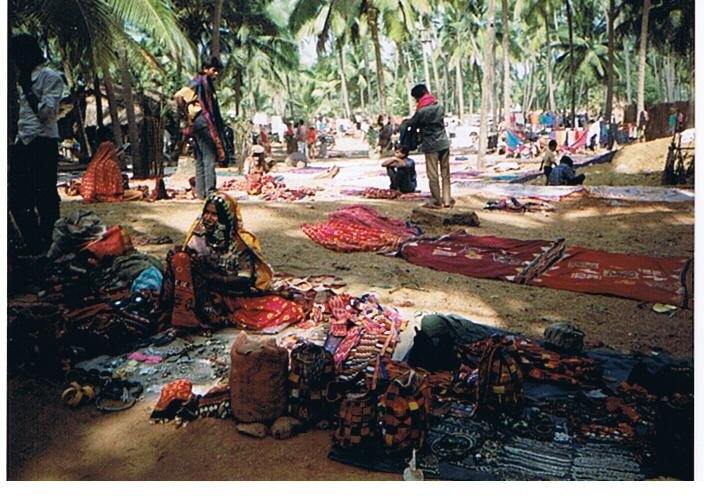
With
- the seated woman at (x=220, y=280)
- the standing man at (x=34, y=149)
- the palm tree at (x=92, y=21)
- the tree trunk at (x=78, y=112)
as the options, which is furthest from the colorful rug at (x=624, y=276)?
the tree trunk at (x=78, y=112)

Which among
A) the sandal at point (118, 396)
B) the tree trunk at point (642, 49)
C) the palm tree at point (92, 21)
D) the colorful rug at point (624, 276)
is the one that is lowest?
the sandal at point (118, 396)

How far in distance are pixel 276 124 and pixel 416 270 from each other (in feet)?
86.0

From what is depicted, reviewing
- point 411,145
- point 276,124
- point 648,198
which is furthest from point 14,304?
point 276,124

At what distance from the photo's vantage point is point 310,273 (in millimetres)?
5469

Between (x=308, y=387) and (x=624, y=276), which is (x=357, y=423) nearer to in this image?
(x=308, y=387)

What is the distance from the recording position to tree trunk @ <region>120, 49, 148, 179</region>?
30.8 feet

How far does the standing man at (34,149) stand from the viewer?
15.7ft

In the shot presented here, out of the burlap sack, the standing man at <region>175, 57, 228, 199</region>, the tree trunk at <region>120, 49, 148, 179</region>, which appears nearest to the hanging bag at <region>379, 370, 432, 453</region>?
the burlap sack

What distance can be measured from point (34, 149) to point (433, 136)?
15.3 feet

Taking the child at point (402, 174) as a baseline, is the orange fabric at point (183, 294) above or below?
below

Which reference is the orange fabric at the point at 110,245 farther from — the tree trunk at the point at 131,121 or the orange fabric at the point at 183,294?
the tree trunk at the point at 131,121

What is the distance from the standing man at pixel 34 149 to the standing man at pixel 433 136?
14.0 ft

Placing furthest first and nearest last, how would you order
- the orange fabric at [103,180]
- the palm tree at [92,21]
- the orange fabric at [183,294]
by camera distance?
the orange fabric at [103,180] < the palm tree at [92,21] < the orange fabric at [183,294]

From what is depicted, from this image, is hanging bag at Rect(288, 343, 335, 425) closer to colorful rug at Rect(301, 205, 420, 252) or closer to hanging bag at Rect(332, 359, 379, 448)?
hanging bag at Rect(332, 359, 379, 448)
